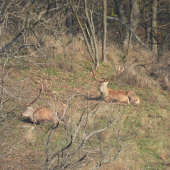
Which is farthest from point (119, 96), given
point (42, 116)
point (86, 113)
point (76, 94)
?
point (76, 94)

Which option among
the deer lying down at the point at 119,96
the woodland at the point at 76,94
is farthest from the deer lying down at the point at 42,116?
the deer lying down at the point at 119,96

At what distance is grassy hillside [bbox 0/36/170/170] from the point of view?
652 cm

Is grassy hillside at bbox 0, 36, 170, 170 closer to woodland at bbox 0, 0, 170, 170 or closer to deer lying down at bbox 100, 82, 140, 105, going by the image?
woodland at bbox 0, 0, 170, 170

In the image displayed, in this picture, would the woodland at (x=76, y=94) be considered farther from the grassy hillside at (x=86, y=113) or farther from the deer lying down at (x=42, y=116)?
the deer lying down at (x=42, y=116)

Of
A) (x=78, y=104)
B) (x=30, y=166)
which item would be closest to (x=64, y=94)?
(x=78, y=104)

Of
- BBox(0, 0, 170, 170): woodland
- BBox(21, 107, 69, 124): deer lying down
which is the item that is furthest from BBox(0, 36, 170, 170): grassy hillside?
BBox(21, 107, 69, 124): deer lying down

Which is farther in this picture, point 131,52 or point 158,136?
point 131,52

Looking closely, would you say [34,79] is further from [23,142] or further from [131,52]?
[131,52]

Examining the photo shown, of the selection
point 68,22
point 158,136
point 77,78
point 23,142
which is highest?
point 68,22

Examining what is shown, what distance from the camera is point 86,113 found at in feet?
31.9

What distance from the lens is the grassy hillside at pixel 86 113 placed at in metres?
6.52

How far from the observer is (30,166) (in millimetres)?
6469

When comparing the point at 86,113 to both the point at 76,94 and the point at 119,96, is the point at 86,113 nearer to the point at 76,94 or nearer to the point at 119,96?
the point at 119,96

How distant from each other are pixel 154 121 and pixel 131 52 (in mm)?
7566
